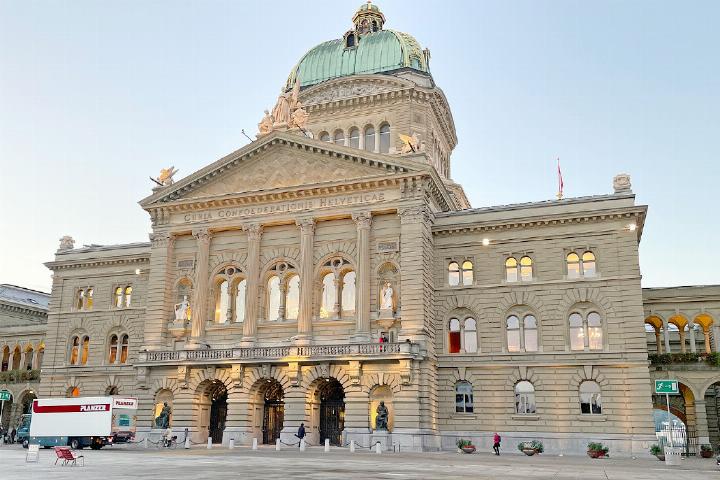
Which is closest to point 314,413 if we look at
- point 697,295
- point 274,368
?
point 274,368

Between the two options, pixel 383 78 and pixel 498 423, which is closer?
pixel 498 423

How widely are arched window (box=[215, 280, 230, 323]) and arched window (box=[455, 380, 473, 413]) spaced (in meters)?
18.0

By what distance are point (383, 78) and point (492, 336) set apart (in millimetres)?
28756

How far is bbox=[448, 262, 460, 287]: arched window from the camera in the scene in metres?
51.0

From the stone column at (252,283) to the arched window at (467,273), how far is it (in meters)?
15.2

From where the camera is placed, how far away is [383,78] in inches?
2601

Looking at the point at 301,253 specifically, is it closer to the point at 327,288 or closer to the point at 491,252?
the point at 327,288

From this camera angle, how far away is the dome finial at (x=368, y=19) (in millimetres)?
74812

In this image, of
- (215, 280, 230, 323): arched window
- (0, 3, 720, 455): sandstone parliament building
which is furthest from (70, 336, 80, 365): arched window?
(215, 280, 230, 323): arched window

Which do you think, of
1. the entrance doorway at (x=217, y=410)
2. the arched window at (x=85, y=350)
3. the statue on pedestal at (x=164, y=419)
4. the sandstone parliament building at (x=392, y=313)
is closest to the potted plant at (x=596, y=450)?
the sandstone parliament building at (x=392, y=313)

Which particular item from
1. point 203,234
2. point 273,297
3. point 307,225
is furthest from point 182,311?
point 307,225

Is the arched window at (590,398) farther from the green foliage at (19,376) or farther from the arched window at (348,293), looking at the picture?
the green foliage at (19,376)

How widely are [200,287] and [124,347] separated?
11.6 m

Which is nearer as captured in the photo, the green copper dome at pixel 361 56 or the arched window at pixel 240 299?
the arched window at pixel 240 299
